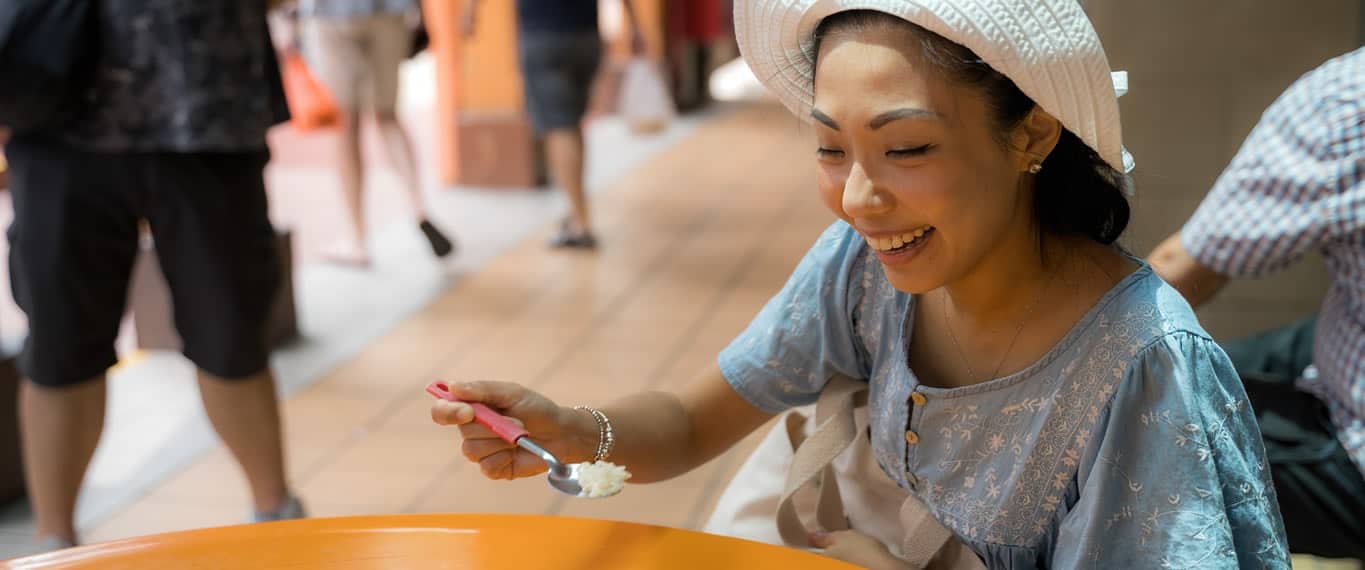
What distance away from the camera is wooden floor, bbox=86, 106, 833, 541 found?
266cm

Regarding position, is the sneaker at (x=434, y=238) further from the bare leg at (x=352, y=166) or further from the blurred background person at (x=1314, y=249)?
the blurred background person at (x=1314, y=249)

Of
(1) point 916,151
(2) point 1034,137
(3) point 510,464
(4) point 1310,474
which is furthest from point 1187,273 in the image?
(3) point 510,464

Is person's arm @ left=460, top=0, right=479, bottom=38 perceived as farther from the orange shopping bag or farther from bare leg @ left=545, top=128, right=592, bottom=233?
the orange shopping bag

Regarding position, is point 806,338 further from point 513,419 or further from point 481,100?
point 481,100

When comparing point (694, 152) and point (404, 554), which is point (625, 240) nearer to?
point (694, 152)

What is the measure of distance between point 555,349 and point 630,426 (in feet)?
7.50

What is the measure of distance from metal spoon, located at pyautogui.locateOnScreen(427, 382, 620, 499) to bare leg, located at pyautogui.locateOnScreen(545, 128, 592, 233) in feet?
11.4

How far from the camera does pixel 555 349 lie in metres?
3.61

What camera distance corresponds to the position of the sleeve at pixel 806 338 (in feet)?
4.37

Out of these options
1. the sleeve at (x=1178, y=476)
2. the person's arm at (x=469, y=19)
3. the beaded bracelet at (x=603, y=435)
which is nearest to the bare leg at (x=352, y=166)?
the person's arm at (x=469, y=19)

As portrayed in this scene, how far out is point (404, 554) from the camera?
1.11 metres

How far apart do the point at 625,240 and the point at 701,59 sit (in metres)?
3.58

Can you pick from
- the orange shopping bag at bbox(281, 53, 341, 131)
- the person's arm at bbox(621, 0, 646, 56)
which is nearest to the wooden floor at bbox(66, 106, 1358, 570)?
the person's arm at bbox(621, 0, 646, 56)

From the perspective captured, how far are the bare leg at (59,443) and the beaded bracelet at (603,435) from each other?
132cm
